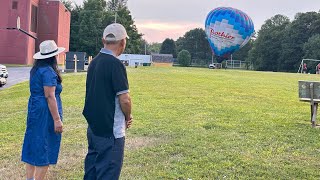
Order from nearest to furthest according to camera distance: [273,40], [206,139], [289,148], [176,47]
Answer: [289,148] → [206,139] → [273,40] → [176,47]

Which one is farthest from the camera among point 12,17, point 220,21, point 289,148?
point 12,17

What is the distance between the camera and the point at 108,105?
14.4ft

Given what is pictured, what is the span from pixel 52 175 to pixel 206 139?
3275 mm

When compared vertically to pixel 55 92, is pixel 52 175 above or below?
below

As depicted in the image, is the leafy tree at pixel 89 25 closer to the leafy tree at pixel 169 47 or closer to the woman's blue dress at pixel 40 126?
the leafy tree at pixel 169 47

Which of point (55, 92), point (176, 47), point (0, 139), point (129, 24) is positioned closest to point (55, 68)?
point (55, 92)

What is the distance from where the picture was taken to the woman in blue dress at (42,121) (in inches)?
200

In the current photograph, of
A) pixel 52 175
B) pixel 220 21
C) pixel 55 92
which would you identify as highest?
pixel 220 21

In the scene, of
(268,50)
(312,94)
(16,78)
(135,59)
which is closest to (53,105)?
(312,94)

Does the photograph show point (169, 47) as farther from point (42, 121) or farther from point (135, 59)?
point (42, 121)

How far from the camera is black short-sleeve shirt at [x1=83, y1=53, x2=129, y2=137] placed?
428cm

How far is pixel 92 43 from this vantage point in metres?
86.8

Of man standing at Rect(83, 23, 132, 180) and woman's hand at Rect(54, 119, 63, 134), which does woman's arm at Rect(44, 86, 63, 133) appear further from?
man standing at Rect(83, 23, 132, 180)

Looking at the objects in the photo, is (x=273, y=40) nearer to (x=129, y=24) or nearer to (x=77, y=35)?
(x=129, y=24)
